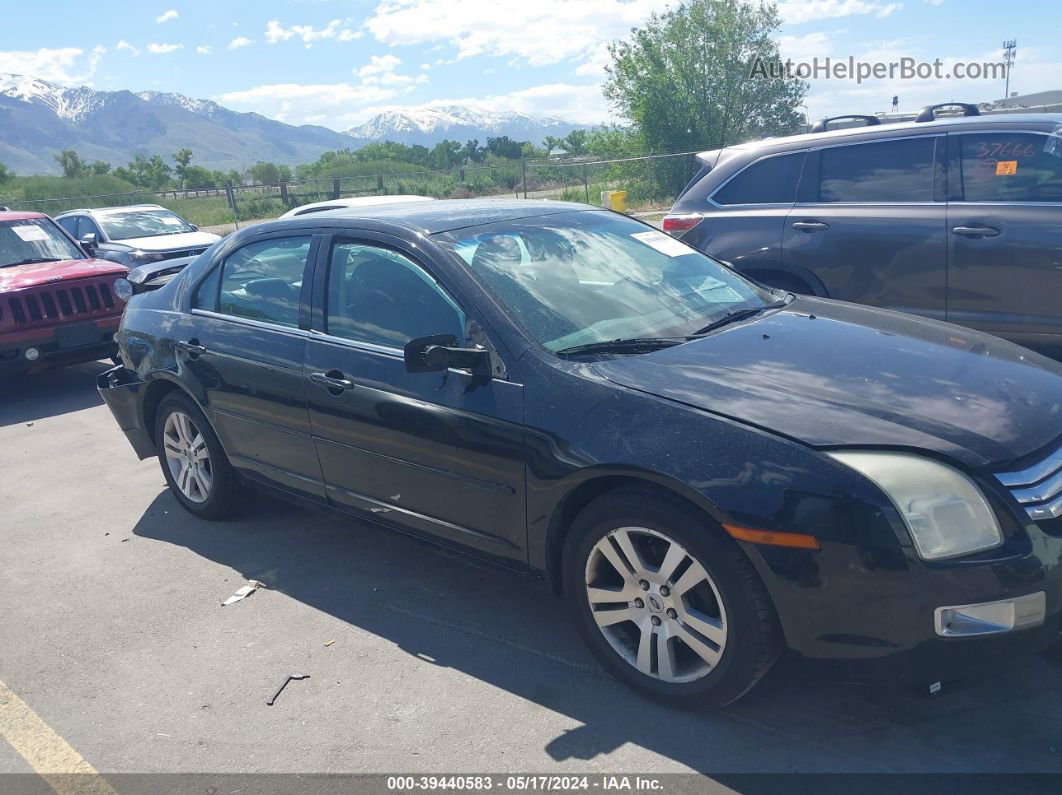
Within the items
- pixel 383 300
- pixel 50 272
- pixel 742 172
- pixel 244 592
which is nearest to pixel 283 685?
pixel 244 592

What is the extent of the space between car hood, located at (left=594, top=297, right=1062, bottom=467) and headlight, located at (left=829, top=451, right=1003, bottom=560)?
63 millimetres

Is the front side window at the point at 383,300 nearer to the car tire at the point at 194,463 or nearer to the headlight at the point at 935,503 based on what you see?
the car tire at the point at 194,463

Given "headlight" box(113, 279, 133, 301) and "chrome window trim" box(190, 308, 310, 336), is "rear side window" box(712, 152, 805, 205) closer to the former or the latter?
"chrome window trim" box(190, 308, 310, 336)

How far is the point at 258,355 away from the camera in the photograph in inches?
169

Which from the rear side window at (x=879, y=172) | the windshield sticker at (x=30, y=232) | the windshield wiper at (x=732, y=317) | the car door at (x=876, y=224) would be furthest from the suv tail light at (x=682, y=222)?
the windshield sticker at (x=30, y=232)

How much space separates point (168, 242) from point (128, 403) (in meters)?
8.91

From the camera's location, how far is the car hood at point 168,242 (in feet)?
42.6

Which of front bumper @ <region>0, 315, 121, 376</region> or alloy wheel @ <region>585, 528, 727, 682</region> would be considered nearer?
alloy wheel @ <region>585, 528, 727, 682</region>

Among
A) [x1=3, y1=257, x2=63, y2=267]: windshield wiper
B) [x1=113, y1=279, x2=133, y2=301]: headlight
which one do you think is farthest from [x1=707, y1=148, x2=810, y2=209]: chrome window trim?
[x1=3, y1=257, x2=63, y2=267]: windshield wiper

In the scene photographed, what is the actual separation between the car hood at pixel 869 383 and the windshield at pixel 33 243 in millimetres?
8050

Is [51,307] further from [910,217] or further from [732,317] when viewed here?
[910,217]

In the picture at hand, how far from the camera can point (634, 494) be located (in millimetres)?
2934

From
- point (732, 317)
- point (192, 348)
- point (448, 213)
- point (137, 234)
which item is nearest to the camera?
point (732, 317)

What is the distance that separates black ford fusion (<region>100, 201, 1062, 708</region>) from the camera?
256cm
